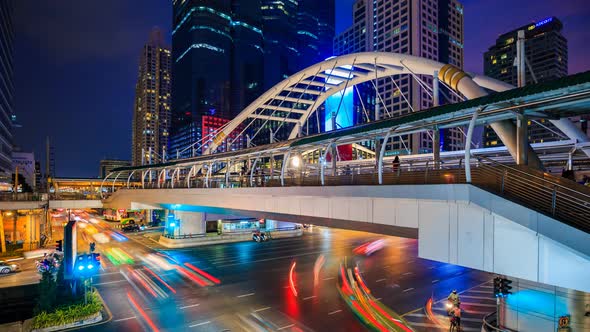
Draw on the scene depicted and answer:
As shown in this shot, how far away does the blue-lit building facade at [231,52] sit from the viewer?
15112 cm

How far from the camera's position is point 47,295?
18.1 metres

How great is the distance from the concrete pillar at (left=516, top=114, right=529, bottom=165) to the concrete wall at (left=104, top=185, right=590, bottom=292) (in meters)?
3.10

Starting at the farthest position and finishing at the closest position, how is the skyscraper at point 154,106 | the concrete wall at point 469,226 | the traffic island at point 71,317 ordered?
1. the skyscraper at point 154,106
2. the traffic island at point 71,317
3. the concrete wall at point 469,226

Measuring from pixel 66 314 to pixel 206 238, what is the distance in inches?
951

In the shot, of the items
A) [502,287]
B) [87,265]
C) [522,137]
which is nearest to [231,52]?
[87,265]

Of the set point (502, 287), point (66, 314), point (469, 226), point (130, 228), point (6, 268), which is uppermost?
point (469, 226)

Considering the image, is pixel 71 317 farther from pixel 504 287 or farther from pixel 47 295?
pixel 504 287

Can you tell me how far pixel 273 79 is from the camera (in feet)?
542

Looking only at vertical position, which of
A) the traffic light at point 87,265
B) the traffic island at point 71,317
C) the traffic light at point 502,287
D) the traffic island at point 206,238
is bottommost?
the traffic island at point 206,238

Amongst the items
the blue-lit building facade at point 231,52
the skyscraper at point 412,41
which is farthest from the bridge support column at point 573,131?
the blue-lit building facade at point 231,52

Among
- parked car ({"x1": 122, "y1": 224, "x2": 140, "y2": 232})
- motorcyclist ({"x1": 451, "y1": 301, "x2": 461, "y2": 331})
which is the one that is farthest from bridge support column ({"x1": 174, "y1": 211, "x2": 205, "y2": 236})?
motorcyclist ({"x1": 451, "y1": 301, "x2": 461, "y2": 331})

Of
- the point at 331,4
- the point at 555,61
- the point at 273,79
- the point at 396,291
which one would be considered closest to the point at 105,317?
the point at 396,291

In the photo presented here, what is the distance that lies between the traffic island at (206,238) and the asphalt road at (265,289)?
2204 mm

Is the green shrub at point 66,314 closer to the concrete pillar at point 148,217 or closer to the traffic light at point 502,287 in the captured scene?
the traffic light at point 502,287
